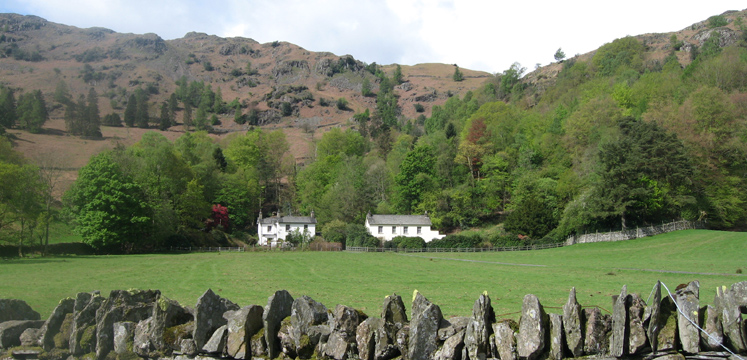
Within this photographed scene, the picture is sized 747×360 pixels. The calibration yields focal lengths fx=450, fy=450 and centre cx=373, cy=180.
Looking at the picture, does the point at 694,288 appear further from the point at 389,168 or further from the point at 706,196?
the point at 389,168

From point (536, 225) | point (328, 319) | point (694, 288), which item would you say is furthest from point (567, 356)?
point (536, 225)

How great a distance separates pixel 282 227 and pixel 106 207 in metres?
32.0

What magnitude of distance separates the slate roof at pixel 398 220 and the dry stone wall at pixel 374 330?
6963 cm

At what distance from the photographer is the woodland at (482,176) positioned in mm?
57062

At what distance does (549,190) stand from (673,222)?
671 inches

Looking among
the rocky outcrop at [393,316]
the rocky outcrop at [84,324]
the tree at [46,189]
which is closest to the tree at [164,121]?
the tree at [46,189]

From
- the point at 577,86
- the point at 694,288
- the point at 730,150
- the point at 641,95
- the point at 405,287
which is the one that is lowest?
the point at 405,287

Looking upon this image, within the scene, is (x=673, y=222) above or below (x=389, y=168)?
below

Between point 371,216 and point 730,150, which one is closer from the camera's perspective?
point 730,150

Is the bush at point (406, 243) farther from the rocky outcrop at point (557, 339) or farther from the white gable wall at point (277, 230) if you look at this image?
the rocky outcrop at point (557, 339)

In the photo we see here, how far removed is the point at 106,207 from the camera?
184ft

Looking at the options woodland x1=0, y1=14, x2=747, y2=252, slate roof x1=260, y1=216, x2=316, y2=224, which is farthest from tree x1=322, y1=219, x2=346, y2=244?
slate roof x1=260, y1=216, x2=316, y2=224

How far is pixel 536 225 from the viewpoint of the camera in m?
65.5

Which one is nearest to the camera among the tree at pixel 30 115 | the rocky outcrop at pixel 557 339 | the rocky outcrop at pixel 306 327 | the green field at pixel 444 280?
the rocky outcrop at pixel 557 339
